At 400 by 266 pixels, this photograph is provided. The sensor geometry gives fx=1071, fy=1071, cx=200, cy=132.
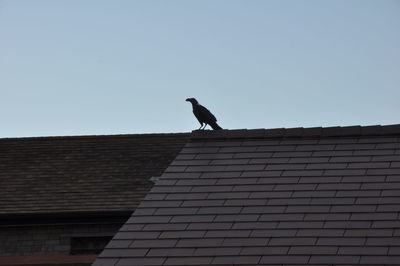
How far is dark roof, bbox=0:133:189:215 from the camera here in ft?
76.6

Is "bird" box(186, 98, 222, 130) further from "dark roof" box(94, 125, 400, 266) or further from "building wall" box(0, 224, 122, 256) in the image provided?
"building wall" box(0, 224, 122, 256)

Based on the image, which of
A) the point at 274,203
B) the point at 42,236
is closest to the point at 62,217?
the point at 42,236

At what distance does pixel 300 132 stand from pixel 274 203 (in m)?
2.21

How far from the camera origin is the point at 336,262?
1129 cm

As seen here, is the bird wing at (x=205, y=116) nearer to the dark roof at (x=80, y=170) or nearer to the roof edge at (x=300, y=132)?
the roof edge at (x=300, y=132)

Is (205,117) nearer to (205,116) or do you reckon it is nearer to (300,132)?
(205,116)

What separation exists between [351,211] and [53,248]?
1174cm

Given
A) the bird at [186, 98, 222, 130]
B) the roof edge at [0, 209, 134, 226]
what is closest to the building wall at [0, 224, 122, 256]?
the roof edge at [0, 209, 134, 226]

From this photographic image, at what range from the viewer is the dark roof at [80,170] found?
23359 mm

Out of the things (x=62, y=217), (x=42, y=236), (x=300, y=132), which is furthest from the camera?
(x=42, y=236)

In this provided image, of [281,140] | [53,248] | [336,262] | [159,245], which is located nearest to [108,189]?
[53,248]

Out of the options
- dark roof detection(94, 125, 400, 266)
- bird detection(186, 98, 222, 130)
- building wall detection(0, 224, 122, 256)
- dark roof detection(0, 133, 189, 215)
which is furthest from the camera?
dark roof detection(0, 133, 189, 215)

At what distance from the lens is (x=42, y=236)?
23.2 metres

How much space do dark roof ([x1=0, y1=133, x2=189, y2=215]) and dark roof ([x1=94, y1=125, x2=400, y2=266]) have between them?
8.37 meters
